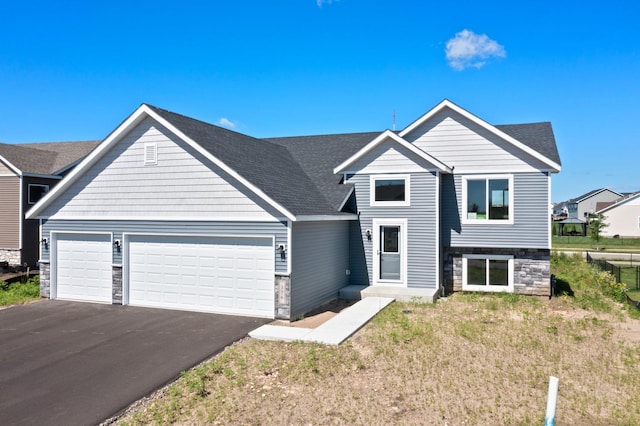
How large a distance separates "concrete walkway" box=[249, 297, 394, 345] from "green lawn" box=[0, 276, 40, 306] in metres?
8.88

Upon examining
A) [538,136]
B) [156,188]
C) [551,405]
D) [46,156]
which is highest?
[46,156]

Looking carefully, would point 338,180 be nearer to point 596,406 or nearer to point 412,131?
point 412,131

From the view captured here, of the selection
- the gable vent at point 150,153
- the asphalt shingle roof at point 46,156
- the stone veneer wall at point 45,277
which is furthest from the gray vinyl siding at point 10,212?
the gable vent at point 150,153

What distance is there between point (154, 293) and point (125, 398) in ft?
22.9

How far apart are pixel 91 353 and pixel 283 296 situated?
467cm

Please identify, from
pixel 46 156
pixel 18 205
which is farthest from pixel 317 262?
pixel 46 156

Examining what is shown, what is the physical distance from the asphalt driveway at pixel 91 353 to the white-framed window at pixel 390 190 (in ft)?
21.1

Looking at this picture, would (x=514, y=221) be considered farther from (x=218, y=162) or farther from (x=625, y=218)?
(x=625, y=218)

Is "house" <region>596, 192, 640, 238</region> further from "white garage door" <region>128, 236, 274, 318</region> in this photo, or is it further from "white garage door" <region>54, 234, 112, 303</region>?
"white garage door" <region>54, 234, 112, 303</region>

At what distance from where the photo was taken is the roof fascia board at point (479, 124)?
15523mm

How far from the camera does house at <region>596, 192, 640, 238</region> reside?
54281 millimetres

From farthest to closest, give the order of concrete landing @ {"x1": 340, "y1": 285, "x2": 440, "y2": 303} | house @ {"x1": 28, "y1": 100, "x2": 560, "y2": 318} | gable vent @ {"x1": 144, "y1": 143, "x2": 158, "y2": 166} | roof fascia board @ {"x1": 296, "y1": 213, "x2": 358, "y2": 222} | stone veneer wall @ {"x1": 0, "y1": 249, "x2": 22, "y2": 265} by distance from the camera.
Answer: stone veneer wall @ {"x1": 0, "y1": 249, "x2": 22, "y2": 265}
concrete landing @ {"x1": 340, "y1": 285, "x2": 440, "y2": 303}
gable vent @ {"x1": 144, "y1": 143, "x2": 158, "y2": 166}
house @ {"x1": 28, "y1": 100, "x2": 560, "y2": 318}
roof fascia board @ {"x1": 296, "y1": 213, "x2": 358, "y2": 222}

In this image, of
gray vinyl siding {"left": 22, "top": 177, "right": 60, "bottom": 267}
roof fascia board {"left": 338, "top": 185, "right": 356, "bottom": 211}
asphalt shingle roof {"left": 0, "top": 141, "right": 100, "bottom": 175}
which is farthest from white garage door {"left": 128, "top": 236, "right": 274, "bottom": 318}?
asphalt shingle roof {"left": 0, "top": 141, "right": 100, "bottom": 175}

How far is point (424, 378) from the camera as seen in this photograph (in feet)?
26.7
